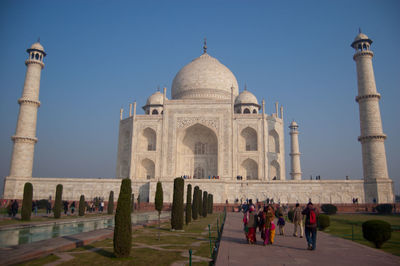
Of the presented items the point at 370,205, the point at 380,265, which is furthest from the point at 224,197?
the point at 380,265

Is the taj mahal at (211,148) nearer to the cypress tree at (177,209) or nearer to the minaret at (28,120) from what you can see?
the minaret at (28,120)

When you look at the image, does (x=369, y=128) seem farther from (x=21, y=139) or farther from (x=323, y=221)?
(x=21, y=139)

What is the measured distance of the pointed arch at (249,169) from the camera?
26691mm

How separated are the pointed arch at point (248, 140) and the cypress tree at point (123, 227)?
71.3 feet

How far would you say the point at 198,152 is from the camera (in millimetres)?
28469

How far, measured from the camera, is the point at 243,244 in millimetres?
6926

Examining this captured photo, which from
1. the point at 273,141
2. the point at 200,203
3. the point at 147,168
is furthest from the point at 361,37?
the point at 147,168

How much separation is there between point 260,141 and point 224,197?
21.4 feet

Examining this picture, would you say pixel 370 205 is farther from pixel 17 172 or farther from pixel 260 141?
pixel 17 172

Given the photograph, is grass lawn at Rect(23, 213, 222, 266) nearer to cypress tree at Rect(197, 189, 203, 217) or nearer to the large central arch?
cypress tree at Rect(197, 189, 203, 217)

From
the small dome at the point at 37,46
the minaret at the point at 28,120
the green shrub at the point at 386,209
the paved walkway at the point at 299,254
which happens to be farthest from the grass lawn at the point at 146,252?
the small dome at the point at 37,46

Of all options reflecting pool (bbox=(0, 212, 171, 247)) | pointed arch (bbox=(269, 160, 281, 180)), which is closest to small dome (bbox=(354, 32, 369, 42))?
pointed arch (bbox=(269, 160, 281, 180))

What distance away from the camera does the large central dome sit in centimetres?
3112

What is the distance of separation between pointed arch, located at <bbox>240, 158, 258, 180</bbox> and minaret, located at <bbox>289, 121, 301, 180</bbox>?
7567 mm
